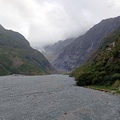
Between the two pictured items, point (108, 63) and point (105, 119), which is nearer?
point (105, 119)

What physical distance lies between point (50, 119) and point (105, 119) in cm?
1173

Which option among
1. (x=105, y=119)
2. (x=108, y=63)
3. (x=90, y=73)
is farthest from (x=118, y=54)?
(x=105, y=119)

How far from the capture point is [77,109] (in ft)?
222

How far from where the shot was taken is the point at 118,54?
161750 millimetres

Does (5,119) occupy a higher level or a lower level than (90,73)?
lower

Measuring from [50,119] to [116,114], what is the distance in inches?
630

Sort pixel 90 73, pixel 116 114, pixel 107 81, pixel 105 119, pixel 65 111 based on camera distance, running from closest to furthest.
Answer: pixel 105 119, pixel 116 114, pixel 65 111, pixel 107 81, pixel 90 73

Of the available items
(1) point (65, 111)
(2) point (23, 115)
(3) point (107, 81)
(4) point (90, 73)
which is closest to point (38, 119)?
(2) point (23, 115)

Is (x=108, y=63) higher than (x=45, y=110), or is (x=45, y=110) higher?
(x=108, y=63)

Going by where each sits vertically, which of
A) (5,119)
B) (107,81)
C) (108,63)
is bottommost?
(5,119)

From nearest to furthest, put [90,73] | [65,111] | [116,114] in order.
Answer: [116,114] → [65,111] → [90,73]

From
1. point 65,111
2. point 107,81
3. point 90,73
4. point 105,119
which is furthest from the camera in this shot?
point 90,73

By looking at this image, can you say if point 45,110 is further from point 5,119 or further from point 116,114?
point 116,114

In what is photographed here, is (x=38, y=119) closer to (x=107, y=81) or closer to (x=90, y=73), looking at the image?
(x=107, y=81)
